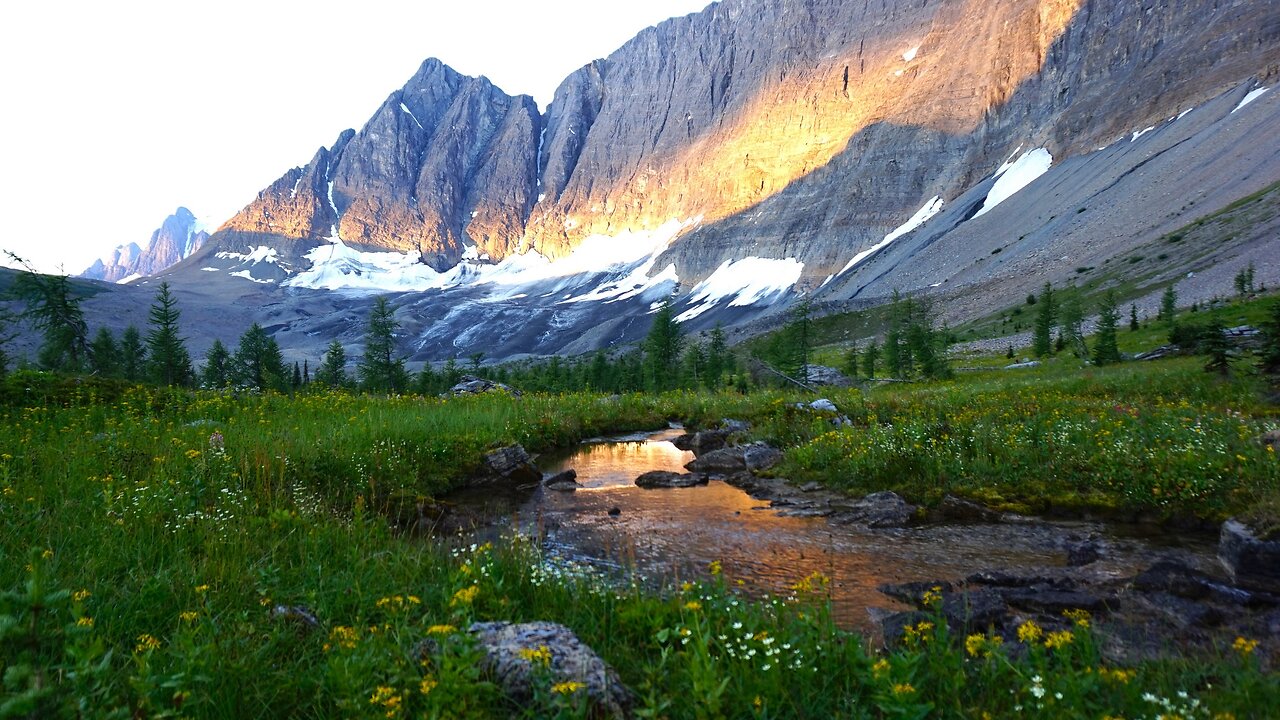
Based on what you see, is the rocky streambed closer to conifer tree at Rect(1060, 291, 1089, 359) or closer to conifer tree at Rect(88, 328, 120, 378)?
conifer tree at Rect(1060, 291, 1089, 359)

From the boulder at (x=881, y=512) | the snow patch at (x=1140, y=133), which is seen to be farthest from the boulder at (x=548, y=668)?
the snow patch at (x=1140, y=133)

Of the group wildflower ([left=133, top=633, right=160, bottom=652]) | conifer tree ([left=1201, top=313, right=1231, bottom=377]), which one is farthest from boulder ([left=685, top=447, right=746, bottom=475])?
conifer tree ([left=1201, top=313, right=1231, bottom=377])

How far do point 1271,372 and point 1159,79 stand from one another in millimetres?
143952

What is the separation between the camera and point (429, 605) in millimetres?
4707

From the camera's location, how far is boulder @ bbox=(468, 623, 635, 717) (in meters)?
3.46

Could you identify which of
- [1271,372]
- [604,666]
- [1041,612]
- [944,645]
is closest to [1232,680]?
[944,645]

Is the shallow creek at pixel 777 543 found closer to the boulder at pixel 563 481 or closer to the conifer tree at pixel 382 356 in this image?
the boulder at pixel 563 481

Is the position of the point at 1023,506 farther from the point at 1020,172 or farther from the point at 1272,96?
the point at 1020,172

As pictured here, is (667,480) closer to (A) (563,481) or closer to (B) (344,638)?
(A) (563,481)

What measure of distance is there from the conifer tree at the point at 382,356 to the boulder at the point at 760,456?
39912 mm

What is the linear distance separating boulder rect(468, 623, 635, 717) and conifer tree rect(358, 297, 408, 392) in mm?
47667

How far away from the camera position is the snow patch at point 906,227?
158 metres

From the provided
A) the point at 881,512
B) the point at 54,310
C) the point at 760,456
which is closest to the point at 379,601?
the point at 881,512

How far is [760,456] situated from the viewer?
47.9 feet
